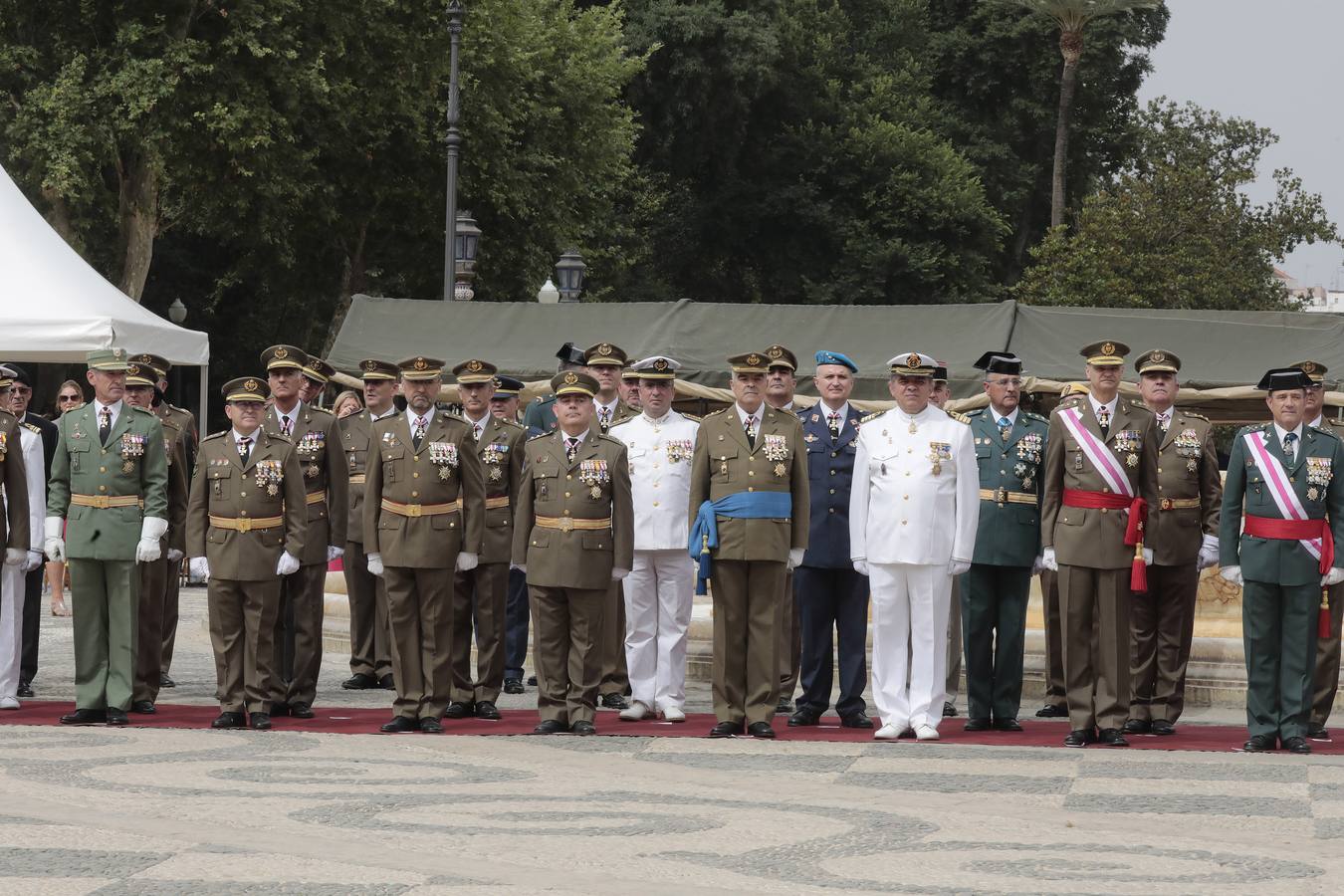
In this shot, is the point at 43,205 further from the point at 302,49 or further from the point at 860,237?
the point at 860,237

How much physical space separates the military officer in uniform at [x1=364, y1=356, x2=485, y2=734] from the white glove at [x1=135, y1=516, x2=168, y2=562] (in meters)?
1.09

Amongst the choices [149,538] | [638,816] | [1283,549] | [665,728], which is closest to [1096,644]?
[1283,549]

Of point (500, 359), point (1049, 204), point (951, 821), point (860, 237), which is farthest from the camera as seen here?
point (1049, 204)

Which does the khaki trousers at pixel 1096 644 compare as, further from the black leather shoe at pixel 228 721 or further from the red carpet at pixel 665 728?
the black leather shoe at pixel 228 721

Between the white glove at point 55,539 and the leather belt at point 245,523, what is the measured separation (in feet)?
3.17

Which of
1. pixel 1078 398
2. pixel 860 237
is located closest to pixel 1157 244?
pixel 860 237

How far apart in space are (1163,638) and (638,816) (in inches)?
170

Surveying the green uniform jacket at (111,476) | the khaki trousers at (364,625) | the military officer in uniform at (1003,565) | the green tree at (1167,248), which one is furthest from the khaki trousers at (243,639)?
the green tree at (1167,248)

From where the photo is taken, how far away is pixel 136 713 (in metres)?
11.4

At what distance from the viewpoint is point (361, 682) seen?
43.0 ft

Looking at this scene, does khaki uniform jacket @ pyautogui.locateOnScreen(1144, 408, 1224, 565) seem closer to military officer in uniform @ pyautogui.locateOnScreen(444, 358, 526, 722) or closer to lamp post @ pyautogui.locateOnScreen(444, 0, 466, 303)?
military officer in uniform @ pyautogui.locateOnScreen(444, 358, 526, 722)

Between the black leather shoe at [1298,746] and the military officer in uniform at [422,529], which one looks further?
the military officer in uniform at [422,529]

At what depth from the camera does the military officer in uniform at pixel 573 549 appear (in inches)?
422

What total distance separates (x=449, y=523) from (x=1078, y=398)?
3307 millimetres
